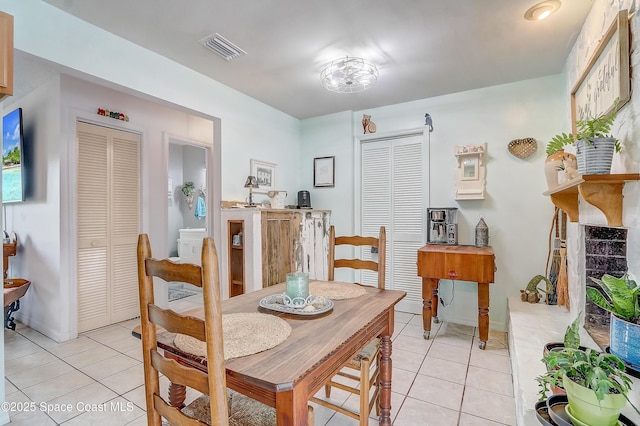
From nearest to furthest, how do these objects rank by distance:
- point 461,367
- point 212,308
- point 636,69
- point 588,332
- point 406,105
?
point 212,308, point 636,69, point 588,332, point 461,367, point 406,105

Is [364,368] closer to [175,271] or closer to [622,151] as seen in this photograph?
[175,271]

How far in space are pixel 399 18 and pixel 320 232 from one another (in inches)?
95.7

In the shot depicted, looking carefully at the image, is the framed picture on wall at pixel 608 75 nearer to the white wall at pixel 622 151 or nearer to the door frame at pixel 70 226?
the white wall at pixel 622 151

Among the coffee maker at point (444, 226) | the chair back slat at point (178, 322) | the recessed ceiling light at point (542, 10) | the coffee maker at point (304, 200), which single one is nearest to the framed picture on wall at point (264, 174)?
the coffee maker at point (304, 200)

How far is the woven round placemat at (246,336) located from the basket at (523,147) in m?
3.03

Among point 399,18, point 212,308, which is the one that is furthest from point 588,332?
point 399,18

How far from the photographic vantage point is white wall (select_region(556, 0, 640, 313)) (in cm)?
132

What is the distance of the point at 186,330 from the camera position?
0.92m

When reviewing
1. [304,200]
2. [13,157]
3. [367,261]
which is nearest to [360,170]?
[304,200]

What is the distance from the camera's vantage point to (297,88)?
3307mm

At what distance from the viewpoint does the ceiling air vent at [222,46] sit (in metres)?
2.35

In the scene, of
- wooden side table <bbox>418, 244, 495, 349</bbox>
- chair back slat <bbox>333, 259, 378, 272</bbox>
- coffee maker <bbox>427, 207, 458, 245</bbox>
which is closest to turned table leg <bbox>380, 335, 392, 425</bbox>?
chair back slat <bbox>333, 259, 378, 272</bbox>

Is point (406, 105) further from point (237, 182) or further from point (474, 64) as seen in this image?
point (237, 182)

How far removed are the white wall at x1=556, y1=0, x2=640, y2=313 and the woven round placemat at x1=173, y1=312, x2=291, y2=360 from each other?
150cm
